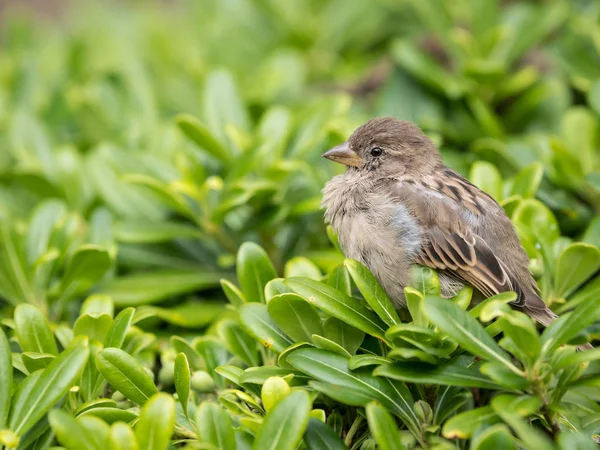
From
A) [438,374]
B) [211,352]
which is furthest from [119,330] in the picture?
[438,374]

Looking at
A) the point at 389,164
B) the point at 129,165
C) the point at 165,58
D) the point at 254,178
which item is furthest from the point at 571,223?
the point at 165,58

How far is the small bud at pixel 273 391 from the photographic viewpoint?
2.10 m

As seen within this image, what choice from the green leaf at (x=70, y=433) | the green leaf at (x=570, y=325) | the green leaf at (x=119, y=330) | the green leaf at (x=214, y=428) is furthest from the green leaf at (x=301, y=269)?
the green leaf at (x=70, y=433)

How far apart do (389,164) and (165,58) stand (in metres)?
3.14

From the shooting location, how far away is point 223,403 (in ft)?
7.50

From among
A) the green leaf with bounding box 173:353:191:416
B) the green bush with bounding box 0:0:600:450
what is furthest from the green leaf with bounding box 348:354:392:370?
the green leaf with bounding box 173:353:191:416

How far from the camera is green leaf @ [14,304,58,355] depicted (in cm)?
247

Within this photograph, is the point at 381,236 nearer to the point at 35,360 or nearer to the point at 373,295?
the point at 373,295

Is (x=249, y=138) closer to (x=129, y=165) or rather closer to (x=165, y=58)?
(x=129, y=165)

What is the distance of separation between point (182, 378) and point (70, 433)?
44 cm

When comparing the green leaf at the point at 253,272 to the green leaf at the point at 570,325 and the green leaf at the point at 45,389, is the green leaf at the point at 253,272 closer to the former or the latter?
the green leaf at the point at 45,389

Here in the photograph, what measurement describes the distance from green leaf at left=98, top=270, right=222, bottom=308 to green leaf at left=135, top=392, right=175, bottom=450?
1454 millimetres

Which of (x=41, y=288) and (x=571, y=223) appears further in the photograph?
(x=571, y=223)

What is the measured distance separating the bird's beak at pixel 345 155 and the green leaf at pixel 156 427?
63.0 inches
